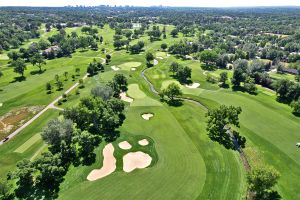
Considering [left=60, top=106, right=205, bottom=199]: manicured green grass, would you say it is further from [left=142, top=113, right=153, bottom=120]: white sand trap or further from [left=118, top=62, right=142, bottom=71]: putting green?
[left=118, top=62, right=142, bottom=71]: putting green

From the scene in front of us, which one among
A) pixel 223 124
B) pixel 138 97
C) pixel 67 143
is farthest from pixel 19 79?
pixel 223 124

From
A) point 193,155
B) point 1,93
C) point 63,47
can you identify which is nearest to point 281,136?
point 193,155

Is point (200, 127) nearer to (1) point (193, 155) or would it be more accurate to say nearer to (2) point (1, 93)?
(1) point (193, 155)

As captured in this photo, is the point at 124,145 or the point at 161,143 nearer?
the point at 124,145

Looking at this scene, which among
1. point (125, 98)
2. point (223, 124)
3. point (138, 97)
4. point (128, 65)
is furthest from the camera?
point (128, 65)

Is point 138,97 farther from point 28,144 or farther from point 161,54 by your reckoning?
point 161,54

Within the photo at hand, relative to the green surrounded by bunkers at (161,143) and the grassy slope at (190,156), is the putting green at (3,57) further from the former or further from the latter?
the grassy slope at (190,156)
